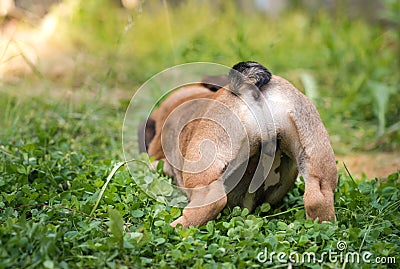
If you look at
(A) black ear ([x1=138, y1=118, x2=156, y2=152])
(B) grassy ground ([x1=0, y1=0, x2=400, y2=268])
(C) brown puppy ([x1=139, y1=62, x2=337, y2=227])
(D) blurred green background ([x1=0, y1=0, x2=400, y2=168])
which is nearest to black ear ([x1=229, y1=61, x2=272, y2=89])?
(C) brown puppy ([x1=139, y1=62, x2=337, y2=227])

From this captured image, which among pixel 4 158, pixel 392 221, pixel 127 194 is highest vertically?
pixel 4 158

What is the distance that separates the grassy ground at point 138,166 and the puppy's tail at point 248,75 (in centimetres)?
61

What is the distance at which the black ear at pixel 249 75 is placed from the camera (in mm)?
2451

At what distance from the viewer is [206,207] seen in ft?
7.84

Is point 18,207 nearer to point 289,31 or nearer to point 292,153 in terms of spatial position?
point 292,153

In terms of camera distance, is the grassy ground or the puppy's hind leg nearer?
the grassy ground

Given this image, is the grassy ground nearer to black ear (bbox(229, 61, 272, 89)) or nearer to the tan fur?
the tan fur

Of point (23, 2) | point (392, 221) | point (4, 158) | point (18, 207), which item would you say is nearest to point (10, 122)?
point (4, 158)

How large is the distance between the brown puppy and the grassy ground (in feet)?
0.37

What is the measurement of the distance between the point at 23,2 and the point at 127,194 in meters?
4.80

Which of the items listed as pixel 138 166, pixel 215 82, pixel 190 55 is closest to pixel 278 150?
pixel 215 82

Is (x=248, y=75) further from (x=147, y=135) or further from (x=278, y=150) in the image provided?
(x=147, y=135)

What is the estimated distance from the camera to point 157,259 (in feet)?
6.98

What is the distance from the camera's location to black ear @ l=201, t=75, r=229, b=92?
309cm
